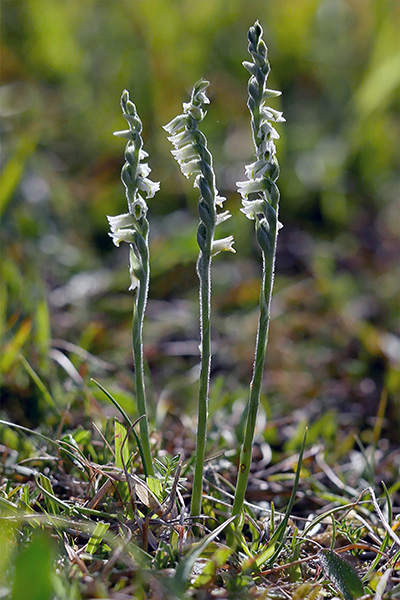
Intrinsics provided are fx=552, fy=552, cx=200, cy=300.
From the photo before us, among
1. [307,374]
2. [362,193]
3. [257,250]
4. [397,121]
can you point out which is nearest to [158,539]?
[307,374]

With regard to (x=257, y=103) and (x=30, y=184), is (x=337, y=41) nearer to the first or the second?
(x=30, y=184)

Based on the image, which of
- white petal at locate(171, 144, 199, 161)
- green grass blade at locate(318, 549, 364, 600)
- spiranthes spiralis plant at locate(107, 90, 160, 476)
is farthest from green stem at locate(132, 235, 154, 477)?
green grass blade at locate(318, 549, 364, 600)

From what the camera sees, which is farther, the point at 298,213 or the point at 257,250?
the point at 298,213

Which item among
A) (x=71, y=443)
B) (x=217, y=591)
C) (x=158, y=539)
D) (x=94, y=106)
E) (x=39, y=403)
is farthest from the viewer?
(x=94, y=106)

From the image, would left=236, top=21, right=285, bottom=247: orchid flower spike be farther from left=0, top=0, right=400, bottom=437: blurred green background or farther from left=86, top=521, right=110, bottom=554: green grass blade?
left=0, top=0, right=400, bottom=437: blurred green background

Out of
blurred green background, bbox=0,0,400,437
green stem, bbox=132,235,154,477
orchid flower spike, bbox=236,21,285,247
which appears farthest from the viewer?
blurred green background, bbox=0,0,400,437

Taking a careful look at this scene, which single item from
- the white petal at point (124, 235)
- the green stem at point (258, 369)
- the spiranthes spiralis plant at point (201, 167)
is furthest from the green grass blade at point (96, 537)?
the white petal at point (124, 235)

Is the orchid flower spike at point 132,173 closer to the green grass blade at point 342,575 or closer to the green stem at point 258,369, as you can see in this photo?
the green stem at point 258,369
